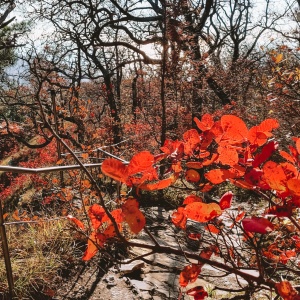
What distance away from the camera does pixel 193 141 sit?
47.6 inches

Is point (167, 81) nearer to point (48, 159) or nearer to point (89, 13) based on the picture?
point (89, 13)

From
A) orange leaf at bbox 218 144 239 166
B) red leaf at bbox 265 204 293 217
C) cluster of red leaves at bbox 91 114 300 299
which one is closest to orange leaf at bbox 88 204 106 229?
cluster of red leaves at bbox 91 114 300 299

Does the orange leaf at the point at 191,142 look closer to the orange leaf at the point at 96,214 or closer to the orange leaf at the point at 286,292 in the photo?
the orange leaf at the point at 96,214

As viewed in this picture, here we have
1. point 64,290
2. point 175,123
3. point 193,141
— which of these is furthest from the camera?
point 175,123

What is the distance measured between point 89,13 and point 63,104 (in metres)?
3.39

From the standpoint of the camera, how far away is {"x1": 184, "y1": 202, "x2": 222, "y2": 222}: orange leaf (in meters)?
0.95

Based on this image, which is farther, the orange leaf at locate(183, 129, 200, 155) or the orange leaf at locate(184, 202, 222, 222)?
the orange leaf at locate(183, 129, 200, 155)

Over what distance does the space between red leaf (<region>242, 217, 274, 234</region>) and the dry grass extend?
6.57 feet

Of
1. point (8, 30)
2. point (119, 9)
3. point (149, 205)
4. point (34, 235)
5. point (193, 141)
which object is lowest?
point (149, 205)

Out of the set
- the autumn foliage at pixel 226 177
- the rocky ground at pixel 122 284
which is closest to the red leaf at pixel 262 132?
the autumn foliage at pixel 226 177

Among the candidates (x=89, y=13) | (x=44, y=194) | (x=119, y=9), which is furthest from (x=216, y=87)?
(x=44, y=194)

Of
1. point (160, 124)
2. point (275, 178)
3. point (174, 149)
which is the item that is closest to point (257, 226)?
point (275, 178)

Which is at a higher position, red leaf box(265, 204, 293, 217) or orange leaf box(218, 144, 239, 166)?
orange leaf box(218, 144, 239, 166)

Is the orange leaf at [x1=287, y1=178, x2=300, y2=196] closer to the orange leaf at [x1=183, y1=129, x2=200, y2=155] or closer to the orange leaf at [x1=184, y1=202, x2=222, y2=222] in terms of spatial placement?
the orange leaf at [x1=184, y1=202, x2=222, y2=222]
